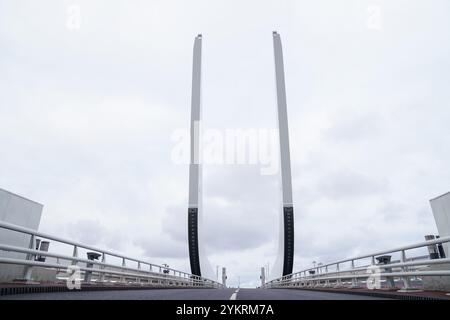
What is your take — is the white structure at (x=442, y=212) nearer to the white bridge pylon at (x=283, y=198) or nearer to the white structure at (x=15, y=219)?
the white structure at (x=15, y=219)

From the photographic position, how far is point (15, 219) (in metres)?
9.75

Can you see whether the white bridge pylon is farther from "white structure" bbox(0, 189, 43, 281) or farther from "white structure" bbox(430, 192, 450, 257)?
"white structure" bbox(0, 189, 43, 281)

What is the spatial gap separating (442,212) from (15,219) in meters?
13.2

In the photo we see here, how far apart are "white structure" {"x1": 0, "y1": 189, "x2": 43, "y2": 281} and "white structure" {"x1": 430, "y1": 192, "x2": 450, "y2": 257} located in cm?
1208

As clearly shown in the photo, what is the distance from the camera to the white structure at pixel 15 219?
25.8ft

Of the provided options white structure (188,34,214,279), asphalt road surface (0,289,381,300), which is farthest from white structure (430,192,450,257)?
white structure (188,34,214,279)

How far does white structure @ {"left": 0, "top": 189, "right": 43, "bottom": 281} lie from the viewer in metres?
7.85

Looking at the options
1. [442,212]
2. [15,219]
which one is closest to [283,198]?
[442,212]

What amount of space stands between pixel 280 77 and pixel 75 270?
5147cm

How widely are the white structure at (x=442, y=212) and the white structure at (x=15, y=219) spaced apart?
1208 centimetres
